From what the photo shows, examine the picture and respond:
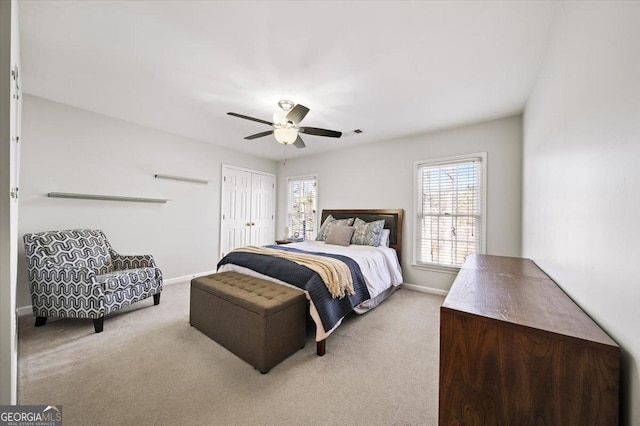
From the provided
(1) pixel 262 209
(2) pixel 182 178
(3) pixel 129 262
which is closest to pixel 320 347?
(3) pixel 129 262

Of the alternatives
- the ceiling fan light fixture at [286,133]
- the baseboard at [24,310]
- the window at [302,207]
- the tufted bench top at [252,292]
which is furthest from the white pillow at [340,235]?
the baseboard at [24,310]

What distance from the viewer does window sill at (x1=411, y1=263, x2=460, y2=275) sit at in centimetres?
361

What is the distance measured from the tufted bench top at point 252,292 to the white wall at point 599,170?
178 centimetres

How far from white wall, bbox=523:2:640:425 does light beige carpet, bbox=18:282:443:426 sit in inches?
45.8

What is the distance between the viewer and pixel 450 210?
12.1 ft

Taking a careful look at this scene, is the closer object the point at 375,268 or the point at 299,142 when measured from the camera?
the point at 375,268

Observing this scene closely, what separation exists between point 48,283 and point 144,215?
4.92ft

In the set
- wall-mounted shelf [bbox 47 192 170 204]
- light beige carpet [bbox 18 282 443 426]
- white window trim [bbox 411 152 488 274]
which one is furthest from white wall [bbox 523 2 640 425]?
wall-mounted shelf [bbox 47 192 170 204]

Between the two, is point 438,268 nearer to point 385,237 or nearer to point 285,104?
point 385,237

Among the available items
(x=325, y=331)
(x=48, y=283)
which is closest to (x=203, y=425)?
(x=325, y=331)

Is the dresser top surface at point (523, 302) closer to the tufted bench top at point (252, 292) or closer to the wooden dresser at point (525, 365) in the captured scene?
the wooden dresser at point (525, 365)

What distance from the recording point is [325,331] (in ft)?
6.84

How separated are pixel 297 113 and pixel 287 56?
0.52 meters

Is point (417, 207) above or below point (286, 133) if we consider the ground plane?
below
